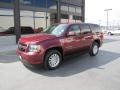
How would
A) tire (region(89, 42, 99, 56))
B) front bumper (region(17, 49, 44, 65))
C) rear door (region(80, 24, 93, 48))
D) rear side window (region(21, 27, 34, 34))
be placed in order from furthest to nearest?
rear side window (region(21, 27, 34, 34)) < tire (region(89, 42, 99, 56)) < rear door (region(80, 24, 93, 48)) < front bumper (region(17, 49, 44, 65))

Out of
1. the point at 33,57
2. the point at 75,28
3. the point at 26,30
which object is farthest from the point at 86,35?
the point at 26,30

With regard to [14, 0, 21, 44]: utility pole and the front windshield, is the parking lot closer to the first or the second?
the front windshield

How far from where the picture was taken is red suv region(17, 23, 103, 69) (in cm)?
660

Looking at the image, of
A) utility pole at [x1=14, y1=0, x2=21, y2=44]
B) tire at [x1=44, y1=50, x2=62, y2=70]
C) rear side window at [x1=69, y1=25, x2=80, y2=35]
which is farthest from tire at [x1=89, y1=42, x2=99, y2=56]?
utility pole at [x1=14, y1=0, x2=21, y2=44]

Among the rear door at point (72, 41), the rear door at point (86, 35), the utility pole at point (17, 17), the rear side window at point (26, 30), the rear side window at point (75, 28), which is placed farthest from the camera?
the rear side window at point (26, 30)

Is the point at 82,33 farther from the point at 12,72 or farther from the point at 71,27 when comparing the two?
the point at 12,72

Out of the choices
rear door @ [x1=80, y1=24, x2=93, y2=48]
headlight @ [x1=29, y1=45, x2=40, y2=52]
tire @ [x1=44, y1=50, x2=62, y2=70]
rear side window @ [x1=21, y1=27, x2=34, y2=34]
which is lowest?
tire @ [x1=44, y1=50, x2=62, y2=70]

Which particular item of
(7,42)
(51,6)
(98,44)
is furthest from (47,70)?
(51,6)

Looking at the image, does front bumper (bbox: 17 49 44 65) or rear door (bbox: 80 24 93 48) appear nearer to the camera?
front bumper (bbox: 17 49 44 65)

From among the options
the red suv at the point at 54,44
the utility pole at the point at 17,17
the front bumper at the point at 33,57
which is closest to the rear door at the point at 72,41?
the red suv at the point at 54,44

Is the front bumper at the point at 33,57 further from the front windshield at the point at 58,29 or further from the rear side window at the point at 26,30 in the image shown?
the rear side window at the point at 26,30

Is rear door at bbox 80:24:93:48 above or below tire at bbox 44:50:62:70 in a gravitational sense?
above

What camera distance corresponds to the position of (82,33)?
8664 millimetres

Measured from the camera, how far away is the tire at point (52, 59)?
6906 mm
